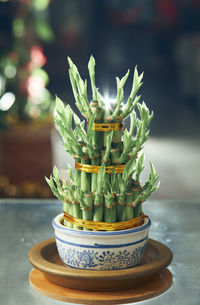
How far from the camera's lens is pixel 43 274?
3.05 feet

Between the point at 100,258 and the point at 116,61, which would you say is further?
the point at 116,61

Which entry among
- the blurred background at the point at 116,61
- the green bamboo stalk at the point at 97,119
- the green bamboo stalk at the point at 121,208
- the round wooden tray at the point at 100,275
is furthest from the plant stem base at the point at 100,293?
the blurred background at the point at 116,61

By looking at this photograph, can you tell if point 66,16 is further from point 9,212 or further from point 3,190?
point 9,212

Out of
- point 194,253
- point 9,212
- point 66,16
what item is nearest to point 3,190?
point 9,212

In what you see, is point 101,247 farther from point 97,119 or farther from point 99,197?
point 97,119

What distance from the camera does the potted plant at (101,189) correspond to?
33.9 inches

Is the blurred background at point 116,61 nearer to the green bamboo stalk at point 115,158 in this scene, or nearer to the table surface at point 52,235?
the table surface at point 52,235

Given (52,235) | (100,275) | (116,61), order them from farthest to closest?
1. (116,61)
2. (52,235)
3. (100,275)

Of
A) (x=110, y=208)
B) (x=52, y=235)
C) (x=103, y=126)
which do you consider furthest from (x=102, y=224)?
(x=52, y=235)

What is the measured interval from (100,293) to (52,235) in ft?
1.10

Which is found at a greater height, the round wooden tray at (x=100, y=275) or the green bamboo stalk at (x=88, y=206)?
the green bamboo stalk at (x=88, y=206)

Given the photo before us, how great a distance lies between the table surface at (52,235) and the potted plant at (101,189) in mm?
85

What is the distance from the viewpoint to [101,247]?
0.86 metres

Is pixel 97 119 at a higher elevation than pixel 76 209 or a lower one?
higher
